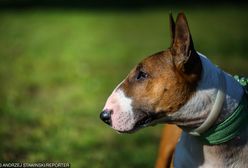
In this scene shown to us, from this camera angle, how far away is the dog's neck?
4.70 meters

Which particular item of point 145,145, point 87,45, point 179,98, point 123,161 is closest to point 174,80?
point 179,98

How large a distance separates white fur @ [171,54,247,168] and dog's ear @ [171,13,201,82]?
0.24 feet

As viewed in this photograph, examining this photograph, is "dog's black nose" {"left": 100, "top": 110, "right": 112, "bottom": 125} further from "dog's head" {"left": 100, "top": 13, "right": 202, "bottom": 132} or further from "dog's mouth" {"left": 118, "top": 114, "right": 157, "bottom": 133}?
"dog's mouth" {"left": 118, "top": 114, "right": 157, "bottom": 133}

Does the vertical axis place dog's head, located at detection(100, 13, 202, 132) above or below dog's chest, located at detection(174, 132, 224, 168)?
above

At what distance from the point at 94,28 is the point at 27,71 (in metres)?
5.76

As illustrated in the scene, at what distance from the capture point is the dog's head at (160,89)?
15.4ft

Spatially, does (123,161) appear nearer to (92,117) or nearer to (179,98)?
(92,117)

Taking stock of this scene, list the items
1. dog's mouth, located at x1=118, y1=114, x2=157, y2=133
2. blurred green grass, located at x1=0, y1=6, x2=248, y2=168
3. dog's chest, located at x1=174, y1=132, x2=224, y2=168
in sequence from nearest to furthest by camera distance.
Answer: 1. dog's mouth, located at x1=118, y1=114, x2=157, y2=133
2. dog's chest, located at x1=174, y1=132, x2=224, y2=168
3. blurred green grass, located at x1=0, y1=6, x2=248, y2=168

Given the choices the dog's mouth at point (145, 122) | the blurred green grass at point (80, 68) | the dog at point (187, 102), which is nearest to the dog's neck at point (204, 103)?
the dog at point (187, 102)

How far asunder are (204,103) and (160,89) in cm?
32

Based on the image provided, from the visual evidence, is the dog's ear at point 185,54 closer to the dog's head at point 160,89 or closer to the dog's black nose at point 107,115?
the dog's head at point 160,89

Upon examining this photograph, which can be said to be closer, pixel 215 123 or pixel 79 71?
pixel 215 123

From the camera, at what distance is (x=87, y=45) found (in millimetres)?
14617

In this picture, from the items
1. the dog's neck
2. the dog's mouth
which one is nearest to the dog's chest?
the dog's neck
